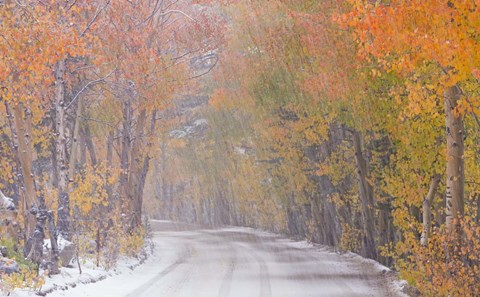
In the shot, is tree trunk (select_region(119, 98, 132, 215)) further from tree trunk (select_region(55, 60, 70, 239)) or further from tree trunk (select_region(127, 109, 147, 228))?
tree trunk (select_region(55, 60, 70, 239))

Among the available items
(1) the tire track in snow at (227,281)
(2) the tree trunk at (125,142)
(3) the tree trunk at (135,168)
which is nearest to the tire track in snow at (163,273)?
(1) the tire track in snow at (227,281)

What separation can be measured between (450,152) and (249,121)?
29982mm

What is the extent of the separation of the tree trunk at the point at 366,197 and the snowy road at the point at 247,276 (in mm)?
728

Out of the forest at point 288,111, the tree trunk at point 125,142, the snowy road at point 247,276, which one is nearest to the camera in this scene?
the forest at point 288,111

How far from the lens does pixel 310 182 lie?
104ft

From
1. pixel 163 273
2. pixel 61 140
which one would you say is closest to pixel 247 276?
pixel 163 273

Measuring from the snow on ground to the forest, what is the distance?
0.82m

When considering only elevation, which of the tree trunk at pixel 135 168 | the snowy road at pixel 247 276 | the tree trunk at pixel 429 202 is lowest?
the snowy road at pixel 247 276

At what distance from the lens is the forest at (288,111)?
1155 centimetres

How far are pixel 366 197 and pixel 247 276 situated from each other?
21.0 feet

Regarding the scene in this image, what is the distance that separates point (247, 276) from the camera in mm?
19125

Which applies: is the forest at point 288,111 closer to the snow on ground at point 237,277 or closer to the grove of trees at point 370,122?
the grove of trees at point 370,122

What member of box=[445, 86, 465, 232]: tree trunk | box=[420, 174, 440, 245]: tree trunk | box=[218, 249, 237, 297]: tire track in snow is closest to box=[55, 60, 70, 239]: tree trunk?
box=[218, 249, 237, 297]: tire track in snow

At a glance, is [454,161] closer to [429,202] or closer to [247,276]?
[429,202]
